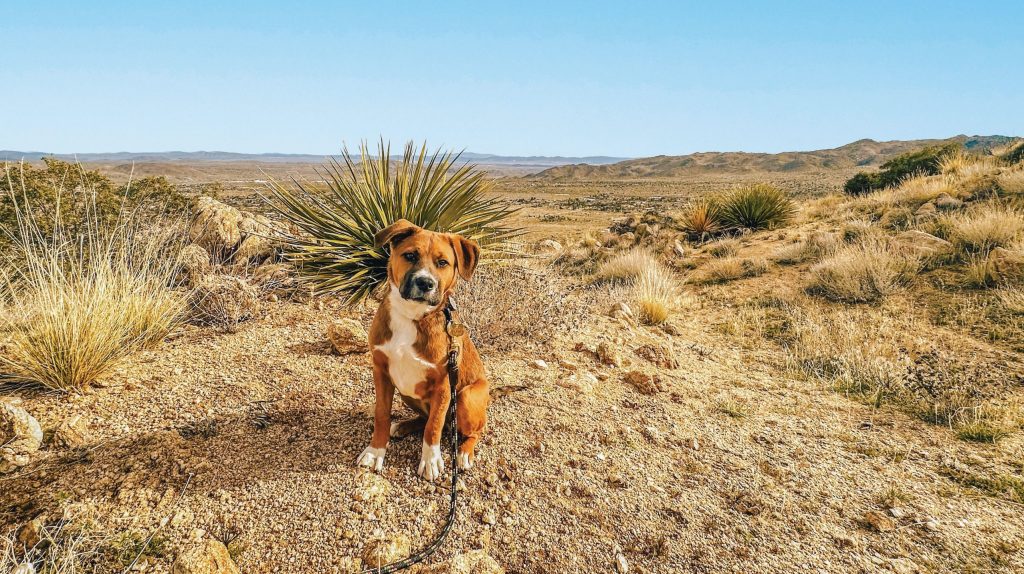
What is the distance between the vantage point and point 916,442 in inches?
153

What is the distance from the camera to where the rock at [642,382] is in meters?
4.52

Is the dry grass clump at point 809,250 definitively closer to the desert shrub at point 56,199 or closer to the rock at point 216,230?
the rock at point 216,230

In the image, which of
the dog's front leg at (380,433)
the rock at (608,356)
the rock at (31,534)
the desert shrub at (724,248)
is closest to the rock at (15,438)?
the rock at (31,534)

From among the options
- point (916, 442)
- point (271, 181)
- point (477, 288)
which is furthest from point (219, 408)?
point (916, 442)

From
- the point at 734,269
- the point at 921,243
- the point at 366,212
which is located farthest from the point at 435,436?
the point at 921,243

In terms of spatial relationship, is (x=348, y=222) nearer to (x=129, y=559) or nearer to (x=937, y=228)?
(x=129, y=559)

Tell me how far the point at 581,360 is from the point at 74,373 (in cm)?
401

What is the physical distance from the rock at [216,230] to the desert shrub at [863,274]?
343 inches

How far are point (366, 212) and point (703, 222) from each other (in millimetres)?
10129

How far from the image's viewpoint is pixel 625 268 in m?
9.98

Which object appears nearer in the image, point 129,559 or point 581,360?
point 129,559

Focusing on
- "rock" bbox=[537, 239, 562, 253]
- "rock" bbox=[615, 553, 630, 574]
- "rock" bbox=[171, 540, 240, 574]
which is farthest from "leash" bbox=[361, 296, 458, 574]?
"rock" bbox=[537, 239, 562, 253]

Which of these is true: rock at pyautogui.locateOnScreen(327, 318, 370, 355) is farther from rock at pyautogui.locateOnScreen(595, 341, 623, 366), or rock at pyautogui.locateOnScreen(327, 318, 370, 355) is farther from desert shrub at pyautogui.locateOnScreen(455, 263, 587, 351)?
rock at pyautogui.locateOnScreen(595, 341, 623, 366)

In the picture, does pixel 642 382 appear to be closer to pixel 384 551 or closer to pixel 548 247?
pixel 384 551
